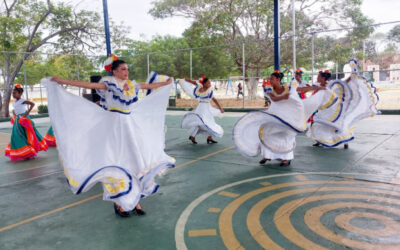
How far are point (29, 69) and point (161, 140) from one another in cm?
2562

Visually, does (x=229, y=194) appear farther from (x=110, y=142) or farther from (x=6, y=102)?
(x=6, y=102)

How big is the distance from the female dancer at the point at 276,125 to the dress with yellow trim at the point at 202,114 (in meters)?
2.22

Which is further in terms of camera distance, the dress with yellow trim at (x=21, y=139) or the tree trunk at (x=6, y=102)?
the tree trunk at (x=6, y=102)

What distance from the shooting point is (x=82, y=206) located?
13.8 feet

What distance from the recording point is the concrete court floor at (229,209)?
3.14 meters

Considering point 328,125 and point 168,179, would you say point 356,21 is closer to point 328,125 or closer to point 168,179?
point 328,125

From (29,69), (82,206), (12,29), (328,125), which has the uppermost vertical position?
(12,29)

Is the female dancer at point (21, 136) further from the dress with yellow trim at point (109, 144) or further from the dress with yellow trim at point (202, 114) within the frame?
the dress with yellow trim at point (109, 144)

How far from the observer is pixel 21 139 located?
24.7 ft

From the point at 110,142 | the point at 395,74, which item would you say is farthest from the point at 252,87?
the point at 110,142

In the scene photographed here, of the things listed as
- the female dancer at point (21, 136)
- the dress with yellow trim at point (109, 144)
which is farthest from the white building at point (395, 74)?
the female dancer at point (21, 136)

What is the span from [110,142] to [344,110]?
5.38 m

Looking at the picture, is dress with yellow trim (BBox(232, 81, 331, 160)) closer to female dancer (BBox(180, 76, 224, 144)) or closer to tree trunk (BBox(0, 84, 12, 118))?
female dancer (BBox(180, 76, 224, 144))

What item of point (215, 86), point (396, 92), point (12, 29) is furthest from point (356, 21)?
point (12, 29)
